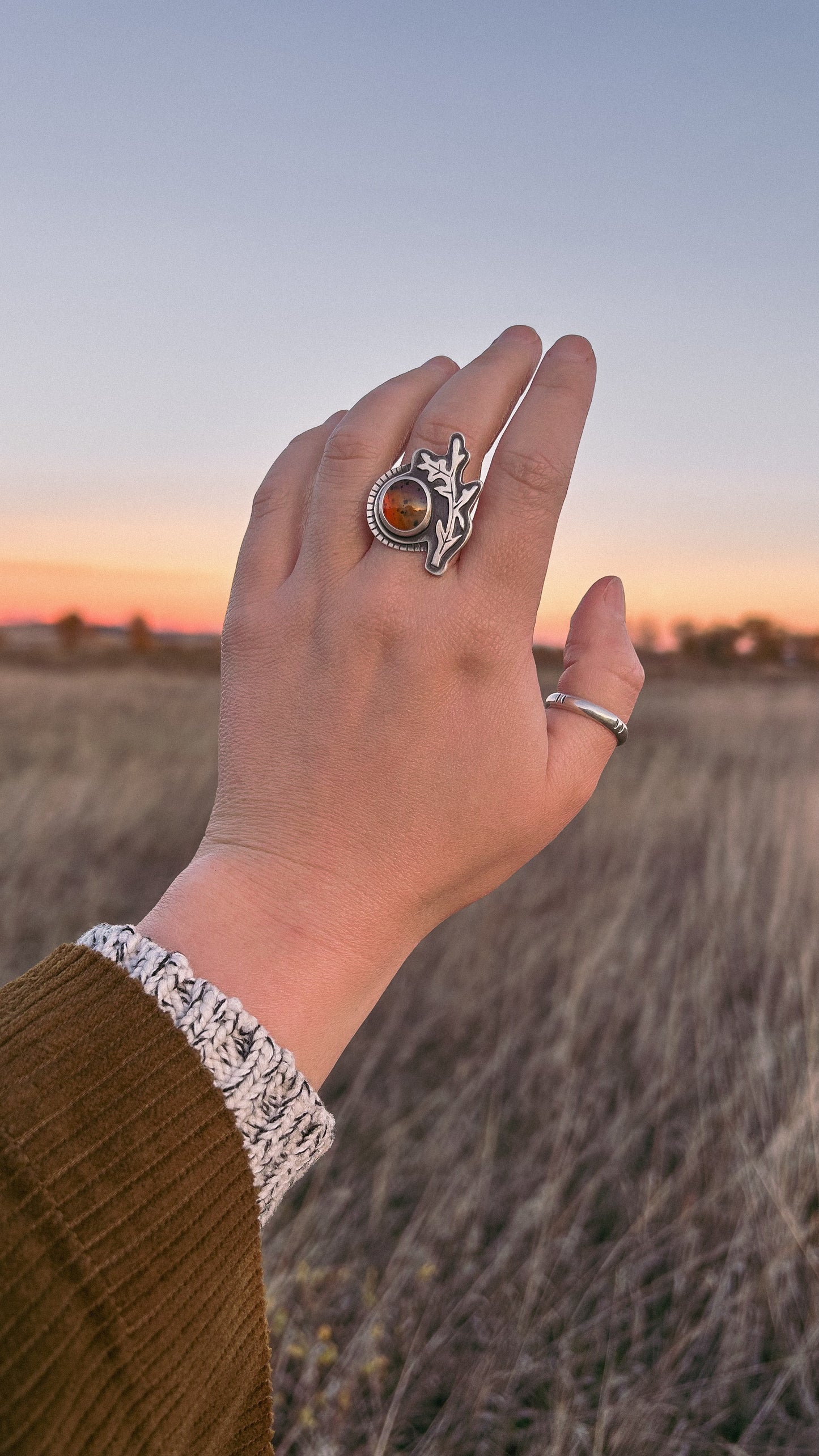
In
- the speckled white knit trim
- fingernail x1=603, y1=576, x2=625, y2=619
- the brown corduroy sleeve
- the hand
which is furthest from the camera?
fingernail x1=603, y1=576, x2=625, y2=619

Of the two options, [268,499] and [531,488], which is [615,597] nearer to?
[531,488]

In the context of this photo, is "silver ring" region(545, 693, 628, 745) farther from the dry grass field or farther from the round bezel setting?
the dry grass field

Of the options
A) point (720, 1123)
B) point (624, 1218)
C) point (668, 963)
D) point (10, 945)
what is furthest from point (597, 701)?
point (10, 945)

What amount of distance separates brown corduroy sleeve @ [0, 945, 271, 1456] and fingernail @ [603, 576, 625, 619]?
683 mm

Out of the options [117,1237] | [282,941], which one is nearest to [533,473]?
[282,941]

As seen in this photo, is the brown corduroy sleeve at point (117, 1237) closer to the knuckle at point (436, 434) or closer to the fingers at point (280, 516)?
the fingers at point (280, 516)

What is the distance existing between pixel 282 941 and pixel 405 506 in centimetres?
42

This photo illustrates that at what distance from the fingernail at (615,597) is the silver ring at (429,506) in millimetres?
249

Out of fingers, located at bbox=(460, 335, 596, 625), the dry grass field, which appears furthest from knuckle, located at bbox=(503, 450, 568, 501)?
the dry grass field

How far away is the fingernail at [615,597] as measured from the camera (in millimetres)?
1077

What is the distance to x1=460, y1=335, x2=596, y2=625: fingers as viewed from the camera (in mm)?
904

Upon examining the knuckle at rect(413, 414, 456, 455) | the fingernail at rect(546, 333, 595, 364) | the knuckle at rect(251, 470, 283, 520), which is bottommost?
the knuckle at rect(251, 470, 283, 520)

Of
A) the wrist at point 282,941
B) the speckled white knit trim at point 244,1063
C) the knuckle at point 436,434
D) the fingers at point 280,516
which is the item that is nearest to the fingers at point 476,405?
the knuckle at point 436,434

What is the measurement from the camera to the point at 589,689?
40.3 inches
